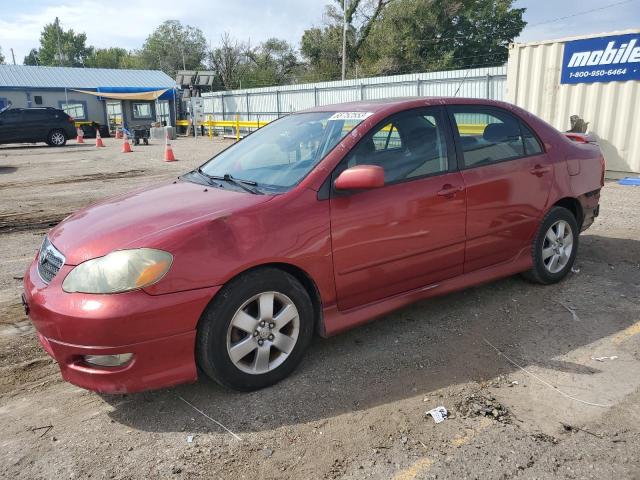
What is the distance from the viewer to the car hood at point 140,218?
2.81m

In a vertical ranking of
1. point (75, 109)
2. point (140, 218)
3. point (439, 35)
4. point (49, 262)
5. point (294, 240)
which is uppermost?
point (439, 35)

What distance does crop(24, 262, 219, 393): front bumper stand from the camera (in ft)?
8.50

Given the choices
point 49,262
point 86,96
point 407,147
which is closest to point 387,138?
point 407,147

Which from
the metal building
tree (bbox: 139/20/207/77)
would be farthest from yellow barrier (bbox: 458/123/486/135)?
tree (bbox: 139/20/207/77)

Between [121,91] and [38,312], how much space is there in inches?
1504

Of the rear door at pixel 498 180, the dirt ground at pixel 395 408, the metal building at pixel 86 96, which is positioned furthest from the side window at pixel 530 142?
the metal building at pixel 86 96

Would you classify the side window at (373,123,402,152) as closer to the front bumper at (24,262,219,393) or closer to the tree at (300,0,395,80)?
the front bumper at (24,262,219,393)

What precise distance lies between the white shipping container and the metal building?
92.9ft

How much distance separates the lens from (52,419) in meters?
2.89

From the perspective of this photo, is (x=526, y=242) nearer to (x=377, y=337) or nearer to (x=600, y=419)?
(x=377, y=337)

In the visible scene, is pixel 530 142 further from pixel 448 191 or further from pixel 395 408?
pixel 395 408

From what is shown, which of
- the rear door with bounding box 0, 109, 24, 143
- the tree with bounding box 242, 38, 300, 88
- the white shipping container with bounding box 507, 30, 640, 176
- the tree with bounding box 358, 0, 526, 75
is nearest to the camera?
the white shipping container with bounding box 507, 30, 640, 176

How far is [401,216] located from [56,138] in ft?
81.1

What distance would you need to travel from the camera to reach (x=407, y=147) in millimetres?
3742
